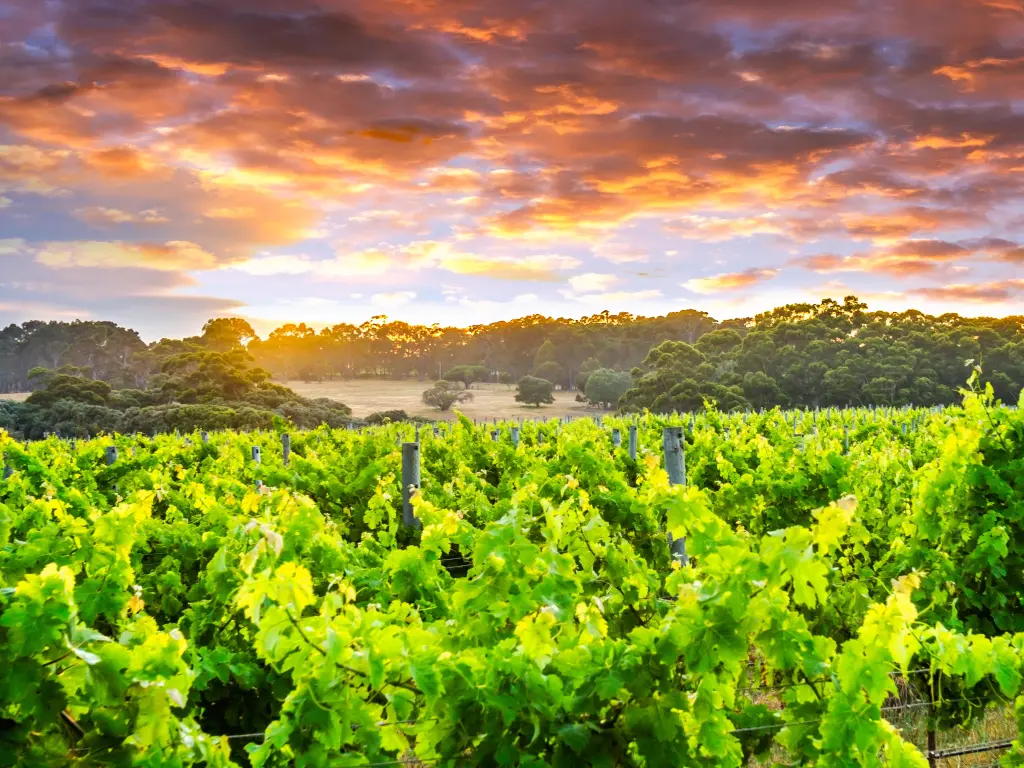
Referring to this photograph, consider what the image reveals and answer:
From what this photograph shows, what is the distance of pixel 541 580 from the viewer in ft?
10.9

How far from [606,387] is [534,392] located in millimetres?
8686

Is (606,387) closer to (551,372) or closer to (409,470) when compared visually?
(551,372)

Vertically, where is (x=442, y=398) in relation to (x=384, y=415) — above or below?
above

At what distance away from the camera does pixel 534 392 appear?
79625 millimetres

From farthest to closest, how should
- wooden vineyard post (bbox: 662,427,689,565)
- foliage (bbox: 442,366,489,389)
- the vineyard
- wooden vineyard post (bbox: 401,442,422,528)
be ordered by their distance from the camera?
foliage (bbox: 442,366,489,389), wooden vineyard post (bbox: 401,442,422,528), wooden vineyard post (bbox: 662,427,689,565), the vineyard

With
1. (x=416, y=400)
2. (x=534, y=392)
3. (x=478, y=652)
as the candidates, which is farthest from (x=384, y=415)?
(x=478, y=652)

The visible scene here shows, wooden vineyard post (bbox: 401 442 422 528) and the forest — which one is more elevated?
the forest

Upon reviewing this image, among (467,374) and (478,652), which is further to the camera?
(467,374)

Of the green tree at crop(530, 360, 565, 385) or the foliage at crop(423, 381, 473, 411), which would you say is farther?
the green tree at crop(530, 360, 565, 385)

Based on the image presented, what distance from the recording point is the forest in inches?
1909

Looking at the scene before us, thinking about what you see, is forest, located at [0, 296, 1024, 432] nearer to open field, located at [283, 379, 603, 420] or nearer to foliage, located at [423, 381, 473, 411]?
open field, located at [283, 379, 603, 420]

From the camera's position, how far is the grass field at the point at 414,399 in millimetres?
72544

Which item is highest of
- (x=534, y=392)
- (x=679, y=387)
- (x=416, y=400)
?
(x=679, y=387)

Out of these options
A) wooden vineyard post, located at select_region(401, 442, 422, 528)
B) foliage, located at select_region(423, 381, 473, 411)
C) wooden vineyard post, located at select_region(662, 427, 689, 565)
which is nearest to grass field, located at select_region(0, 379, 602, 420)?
foliage, located at select_region(423, 381, 473, 411)
